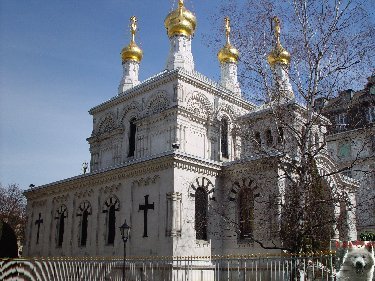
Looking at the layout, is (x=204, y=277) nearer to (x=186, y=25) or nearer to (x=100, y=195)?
(x=100, y=195)

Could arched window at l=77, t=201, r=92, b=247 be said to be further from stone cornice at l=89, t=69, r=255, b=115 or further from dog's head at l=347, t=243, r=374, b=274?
dog's head at l=347, t=243, r=374, b=274

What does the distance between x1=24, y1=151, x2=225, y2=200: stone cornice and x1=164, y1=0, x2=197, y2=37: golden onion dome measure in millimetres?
8532

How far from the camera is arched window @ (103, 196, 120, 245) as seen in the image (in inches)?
858

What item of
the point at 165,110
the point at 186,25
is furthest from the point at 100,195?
the point at 186,25

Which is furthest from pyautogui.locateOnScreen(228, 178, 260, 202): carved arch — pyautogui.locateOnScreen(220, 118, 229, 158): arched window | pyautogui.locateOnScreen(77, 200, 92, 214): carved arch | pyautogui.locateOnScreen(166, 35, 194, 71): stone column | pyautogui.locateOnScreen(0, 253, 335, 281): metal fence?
pyautogui.locateOnScreen(77, 200, 92, 214): carved arch

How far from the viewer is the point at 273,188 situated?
18891mm

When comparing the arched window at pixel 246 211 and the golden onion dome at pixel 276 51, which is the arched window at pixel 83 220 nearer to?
the arched window at pixel 246 211

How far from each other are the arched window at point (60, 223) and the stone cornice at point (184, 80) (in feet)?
21.6

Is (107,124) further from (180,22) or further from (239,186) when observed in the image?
(239,186)

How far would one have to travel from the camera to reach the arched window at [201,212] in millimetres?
19875

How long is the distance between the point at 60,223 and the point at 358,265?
2093 cm

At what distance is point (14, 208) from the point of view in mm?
42938

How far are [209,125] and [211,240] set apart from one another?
6.58m

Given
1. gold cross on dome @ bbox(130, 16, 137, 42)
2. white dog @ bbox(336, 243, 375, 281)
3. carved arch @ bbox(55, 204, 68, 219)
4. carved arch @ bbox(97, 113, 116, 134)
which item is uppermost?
gold cross on dome @ bbox(130, 16, 137, 42)
